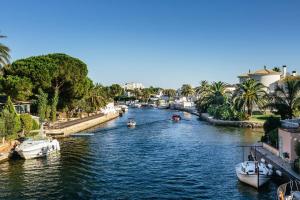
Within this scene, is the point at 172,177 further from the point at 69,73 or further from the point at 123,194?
the point at 69,73

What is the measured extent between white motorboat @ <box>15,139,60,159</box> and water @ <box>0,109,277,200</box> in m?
1.17

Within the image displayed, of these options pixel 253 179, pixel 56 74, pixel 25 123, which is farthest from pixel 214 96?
pixel 253 179

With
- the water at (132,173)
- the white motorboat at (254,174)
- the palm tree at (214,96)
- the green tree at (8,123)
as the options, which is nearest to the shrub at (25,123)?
the water at (132,173)

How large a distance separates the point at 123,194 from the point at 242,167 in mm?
11005

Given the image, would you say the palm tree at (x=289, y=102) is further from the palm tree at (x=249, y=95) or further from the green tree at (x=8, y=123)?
the palm tree at (x=249, y=95)

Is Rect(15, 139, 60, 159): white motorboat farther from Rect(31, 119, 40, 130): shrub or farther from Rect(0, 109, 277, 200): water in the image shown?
Rect(31, 119, 40, 130): shrub

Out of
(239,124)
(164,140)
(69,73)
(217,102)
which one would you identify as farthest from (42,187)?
(217,102)

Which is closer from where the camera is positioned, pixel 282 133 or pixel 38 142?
pixel 282 133

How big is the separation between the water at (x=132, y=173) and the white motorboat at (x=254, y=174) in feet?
2.09

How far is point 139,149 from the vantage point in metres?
54.0

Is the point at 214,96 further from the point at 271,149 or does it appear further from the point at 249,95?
the point at 271,149

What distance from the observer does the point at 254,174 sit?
32.2 meters

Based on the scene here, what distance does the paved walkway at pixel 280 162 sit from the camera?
31.6 metres

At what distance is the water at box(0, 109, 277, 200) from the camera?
31.2 m
